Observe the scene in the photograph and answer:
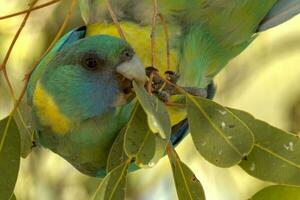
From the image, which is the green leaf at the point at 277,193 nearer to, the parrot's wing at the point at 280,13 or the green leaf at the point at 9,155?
the green leaf at the point at 9,155

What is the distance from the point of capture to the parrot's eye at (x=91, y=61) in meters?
1.06

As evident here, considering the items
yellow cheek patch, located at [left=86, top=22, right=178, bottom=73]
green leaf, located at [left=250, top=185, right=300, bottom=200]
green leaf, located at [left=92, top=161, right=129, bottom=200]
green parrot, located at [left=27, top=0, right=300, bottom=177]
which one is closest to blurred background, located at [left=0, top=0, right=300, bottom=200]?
green parrot, located at [left=27, top=0, right=300, bottom=177]

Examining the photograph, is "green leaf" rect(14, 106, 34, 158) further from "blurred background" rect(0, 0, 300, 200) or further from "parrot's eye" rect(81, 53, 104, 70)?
"blurred background" rect(0, 0, 300, 200)

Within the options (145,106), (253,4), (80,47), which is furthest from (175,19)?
(145,106)

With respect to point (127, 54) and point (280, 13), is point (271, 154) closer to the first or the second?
point (127, 54)

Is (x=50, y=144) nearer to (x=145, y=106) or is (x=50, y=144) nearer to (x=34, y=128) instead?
(x=34, y=128)

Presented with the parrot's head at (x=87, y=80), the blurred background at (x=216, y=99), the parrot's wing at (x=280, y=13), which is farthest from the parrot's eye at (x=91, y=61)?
the blurred background at (x=216, y=99)

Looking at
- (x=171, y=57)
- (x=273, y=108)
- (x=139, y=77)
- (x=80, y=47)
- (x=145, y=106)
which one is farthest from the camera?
(x=273, y=108)

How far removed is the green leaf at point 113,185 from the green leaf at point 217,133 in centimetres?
11

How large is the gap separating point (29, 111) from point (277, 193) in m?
0.51

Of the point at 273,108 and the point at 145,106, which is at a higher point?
the point at 145,106

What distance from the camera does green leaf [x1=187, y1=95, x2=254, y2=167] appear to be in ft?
3.18

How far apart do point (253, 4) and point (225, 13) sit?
65mm

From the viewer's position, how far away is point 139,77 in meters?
0.95
